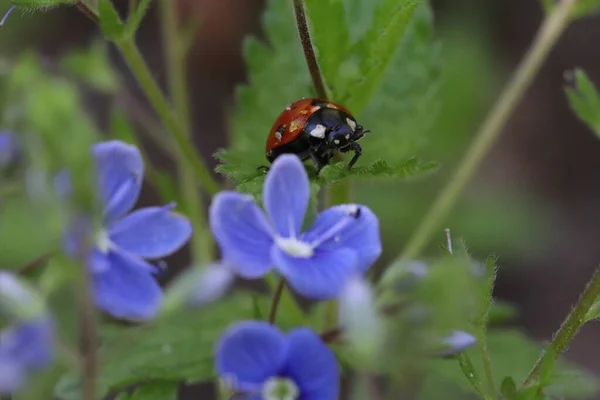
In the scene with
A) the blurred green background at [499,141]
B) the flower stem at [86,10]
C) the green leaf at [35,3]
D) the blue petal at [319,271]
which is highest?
the green leaf at [35,3]

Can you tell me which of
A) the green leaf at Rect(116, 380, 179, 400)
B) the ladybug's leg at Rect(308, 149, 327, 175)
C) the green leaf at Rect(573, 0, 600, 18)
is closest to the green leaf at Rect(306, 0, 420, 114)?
the ladybug's leg at Rect(308, 149, 327, 175)

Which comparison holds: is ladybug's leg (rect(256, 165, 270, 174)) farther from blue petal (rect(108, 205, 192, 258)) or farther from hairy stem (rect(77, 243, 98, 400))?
hairy stem (rect(77, 243, 98, 400))

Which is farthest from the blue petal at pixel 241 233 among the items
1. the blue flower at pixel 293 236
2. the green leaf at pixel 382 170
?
the green leaf at pixel 382 170

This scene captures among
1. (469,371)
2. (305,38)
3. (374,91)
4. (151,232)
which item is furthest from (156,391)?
(374,91)

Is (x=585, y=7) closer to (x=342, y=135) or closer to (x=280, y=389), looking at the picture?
(x=342, y=135)

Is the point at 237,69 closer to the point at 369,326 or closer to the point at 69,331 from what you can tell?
the point at 69,331

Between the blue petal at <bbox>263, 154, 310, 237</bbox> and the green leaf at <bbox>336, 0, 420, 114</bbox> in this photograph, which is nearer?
the blue petal at <bbox>263, 154, 310, 237</bbox>

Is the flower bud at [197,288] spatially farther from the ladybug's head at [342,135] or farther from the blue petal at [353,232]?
the ladybug's head at [342,135]
